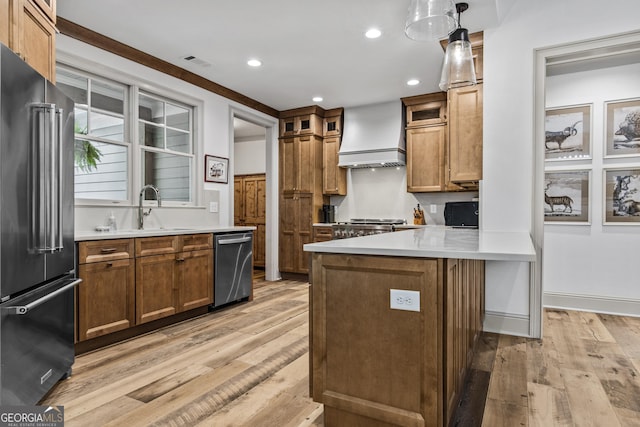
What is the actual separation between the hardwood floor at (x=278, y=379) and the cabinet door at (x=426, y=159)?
2.44m

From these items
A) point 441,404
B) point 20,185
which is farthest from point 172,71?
point 441,404

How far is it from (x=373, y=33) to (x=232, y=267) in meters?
2.74

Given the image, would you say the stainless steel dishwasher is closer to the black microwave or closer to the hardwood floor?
the hardwood floor

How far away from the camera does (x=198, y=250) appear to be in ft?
12.2

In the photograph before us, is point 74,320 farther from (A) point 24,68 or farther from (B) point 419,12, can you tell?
(B) point 419,12

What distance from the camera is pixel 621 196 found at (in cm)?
377

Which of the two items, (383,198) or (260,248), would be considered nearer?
(383,198)

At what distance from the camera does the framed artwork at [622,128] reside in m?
3.73

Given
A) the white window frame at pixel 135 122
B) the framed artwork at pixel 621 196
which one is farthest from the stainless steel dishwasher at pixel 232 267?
the framed artwork at pixel 621 196

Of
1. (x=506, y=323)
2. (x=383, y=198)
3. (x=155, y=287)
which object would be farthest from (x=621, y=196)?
(x=155, y=287)

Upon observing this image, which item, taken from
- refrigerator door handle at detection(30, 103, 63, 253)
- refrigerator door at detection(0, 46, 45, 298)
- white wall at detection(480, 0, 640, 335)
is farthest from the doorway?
refrigerator door at detection(0, 46, 45, 298)

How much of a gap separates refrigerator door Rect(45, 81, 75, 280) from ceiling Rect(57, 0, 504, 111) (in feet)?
3.91

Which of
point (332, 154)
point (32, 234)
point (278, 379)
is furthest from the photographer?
point (332, 154)

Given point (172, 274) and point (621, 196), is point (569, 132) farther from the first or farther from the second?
point (172, 274)
